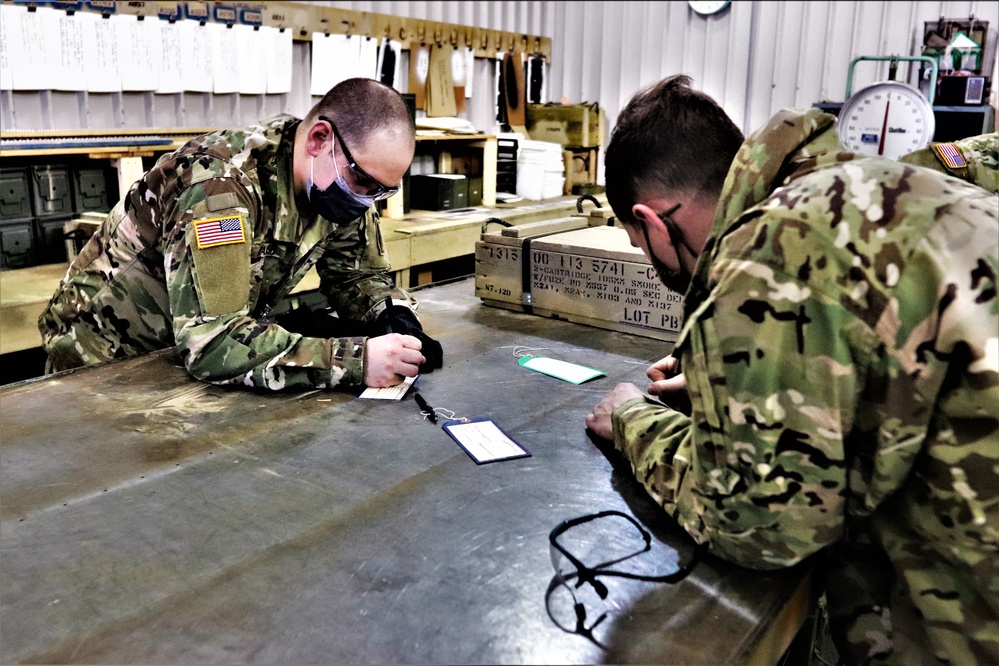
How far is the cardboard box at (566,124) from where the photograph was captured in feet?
15.9

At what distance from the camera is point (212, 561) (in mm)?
1016

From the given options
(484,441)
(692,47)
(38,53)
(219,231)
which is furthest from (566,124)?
(484,441)

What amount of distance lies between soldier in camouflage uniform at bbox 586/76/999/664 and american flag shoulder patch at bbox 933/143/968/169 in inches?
61.9

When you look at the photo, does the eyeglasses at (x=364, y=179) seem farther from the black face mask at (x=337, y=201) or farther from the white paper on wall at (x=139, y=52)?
the white paper on wall at (x=139, y=52)

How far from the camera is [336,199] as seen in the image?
73.8 inches

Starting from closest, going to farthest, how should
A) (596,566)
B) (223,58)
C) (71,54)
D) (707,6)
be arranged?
(596,566) < (71,54) < (223,58) < (707,6)

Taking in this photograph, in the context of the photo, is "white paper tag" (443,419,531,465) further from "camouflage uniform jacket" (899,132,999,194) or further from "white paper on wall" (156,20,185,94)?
"white paper on wall" (156,20,185,94)

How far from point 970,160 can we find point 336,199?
1795 millimetres

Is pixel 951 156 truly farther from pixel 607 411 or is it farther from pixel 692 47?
pixel 692 47

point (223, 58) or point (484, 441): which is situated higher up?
point (223, 58)

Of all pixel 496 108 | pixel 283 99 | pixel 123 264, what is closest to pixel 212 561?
pixel 123 264

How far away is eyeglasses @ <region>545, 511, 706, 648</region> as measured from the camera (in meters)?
0.92

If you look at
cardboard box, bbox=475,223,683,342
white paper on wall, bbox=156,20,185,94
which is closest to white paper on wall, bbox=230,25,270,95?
white paper on wall, bbox=156,20,185,94

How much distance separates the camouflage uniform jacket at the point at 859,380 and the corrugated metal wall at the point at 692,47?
2.97 metres
